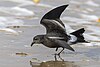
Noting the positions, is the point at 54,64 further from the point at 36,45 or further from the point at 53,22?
the point at 36,45

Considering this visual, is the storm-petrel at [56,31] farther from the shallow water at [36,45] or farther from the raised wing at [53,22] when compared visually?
the shallow water at [36,45]

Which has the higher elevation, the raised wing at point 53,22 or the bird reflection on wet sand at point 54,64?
the raised wing at point 53,22

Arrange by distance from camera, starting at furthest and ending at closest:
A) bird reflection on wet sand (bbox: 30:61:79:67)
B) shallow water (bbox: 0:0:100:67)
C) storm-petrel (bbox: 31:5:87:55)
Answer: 1. storm-petrel (bbox: 31:5:87:55)
2. shallow water (bbox: 0:0:100:67)
3. bird reflection on wet sand (bbox: 30:61:79:67)

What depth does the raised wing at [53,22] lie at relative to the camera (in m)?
7.12

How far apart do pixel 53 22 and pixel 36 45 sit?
2.61 feet

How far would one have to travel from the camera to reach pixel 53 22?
7133 mm

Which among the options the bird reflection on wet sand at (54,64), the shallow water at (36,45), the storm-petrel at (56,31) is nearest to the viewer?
the bird reflection on wet sand at (54,64)

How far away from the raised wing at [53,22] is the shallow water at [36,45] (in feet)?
1.29

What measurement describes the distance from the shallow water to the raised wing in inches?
15.4

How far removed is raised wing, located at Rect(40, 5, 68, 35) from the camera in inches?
280

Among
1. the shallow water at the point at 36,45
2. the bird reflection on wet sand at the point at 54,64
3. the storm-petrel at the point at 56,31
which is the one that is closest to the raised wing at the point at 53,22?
the storm-petrel at the point at 56,31

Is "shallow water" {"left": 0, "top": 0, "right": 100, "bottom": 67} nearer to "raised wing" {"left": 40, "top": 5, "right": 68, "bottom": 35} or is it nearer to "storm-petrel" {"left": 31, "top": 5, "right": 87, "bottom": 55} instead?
"storm-petrel" {"left": 31, "top": 5, "right": 87, "bottom": 55}

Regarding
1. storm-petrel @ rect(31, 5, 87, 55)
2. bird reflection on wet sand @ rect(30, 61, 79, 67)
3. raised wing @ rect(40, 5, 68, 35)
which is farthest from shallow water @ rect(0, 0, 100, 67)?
raised wing @ rect(40, 5, 68, 35)

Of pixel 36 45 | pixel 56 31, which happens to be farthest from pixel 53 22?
pixel 36 45
